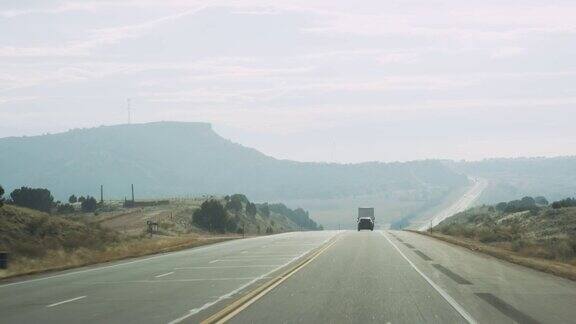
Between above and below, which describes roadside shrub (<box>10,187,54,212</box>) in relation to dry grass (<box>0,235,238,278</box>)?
above

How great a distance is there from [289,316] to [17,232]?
2990cm

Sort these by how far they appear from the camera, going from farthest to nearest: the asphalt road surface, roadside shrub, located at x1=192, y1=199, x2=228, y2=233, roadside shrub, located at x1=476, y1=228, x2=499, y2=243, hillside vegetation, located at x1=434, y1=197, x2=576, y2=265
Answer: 1. roadside shrub, located at x1=192, y1=199, x2=228, y2=233
2. roadside shrub, located at x1=476, y1=228, x2=499, y2=243
3. hillside vegetation, located at x1=434, y1=197, x2=576, y2=265
4. the asphalt road surface

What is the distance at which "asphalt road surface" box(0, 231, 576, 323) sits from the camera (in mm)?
14766

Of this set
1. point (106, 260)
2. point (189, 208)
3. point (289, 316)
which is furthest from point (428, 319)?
point (189, 208)

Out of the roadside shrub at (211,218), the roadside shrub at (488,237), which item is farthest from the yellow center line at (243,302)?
the roadside shrub at (211,218)

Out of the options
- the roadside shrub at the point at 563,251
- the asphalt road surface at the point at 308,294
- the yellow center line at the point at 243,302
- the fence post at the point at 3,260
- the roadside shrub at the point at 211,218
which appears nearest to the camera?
the yellow center line at the point at 243,302

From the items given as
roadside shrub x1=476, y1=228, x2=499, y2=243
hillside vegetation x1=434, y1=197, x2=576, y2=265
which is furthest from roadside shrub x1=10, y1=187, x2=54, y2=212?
roadside shrub x1=476, y1=228, x2=499, y2=243

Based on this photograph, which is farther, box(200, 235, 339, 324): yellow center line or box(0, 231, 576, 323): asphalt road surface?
box(0, 231, 576, 323): asphalt road surface

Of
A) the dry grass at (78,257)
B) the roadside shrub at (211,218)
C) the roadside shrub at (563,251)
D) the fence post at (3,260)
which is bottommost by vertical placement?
the roadside shrub at (563,251)

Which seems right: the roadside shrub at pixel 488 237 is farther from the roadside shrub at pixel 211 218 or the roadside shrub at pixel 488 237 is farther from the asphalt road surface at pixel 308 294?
the roadside shrub at pixel 211 218

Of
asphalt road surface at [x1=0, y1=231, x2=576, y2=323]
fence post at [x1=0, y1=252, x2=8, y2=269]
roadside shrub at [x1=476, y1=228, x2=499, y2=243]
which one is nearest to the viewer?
asphalt road surface at [x1=0, y1=231, x2=576, y2=323]

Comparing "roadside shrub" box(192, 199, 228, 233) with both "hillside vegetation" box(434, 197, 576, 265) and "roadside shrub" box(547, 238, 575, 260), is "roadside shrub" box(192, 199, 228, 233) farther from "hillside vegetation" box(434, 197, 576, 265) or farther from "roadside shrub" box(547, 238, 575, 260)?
"roadside shrub" box(547, 238, 575, 260)

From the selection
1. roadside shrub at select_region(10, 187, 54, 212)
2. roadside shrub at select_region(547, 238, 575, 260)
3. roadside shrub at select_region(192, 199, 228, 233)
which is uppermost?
roadside shrub at select_region(10, 187, 54, 212)

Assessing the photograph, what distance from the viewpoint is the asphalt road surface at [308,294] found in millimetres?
14766
